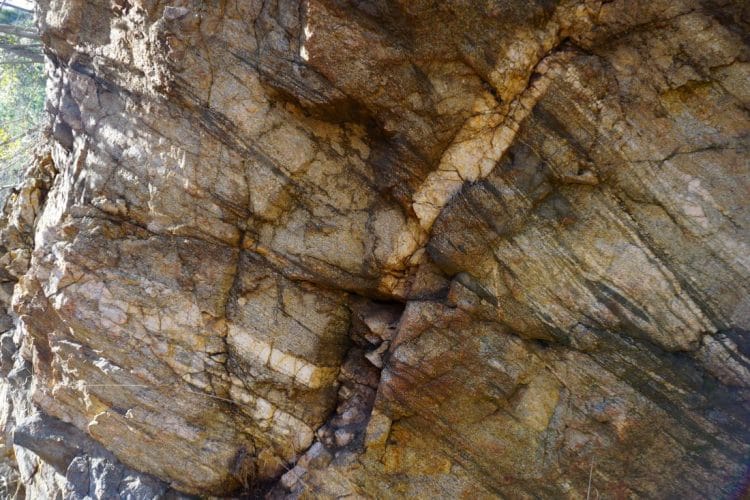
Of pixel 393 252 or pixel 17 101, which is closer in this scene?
pixel 393 252

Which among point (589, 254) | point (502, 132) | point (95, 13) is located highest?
point (502, 132)

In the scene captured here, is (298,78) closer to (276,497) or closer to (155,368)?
(155,368)

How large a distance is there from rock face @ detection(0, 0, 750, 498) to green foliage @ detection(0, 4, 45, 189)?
3.71 meters

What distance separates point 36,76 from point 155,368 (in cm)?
882

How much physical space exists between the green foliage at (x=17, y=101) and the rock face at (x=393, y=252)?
3.71m

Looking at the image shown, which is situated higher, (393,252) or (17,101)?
(393,252)

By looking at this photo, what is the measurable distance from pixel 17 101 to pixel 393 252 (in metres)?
11.0

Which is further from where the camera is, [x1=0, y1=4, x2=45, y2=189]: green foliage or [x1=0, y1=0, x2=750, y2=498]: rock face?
[x1=0, y1=4, x2=45, y2=189]: green foliage

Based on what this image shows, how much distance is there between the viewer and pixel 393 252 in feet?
15.0

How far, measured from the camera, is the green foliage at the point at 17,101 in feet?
28.3

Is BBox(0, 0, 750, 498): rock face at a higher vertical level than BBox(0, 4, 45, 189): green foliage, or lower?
higher

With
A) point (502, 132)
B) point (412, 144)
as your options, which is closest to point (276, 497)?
point (412, 144)

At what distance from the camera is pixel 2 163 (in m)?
9.19

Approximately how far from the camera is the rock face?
3.82 m
